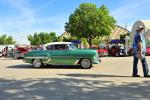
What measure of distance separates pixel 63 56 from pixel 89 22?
3369 cm

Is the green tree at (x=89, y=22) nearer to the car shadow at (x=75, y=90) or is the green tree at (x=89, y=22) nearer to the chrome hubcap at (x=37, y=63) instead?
the chrome hubcap at (x=37, y=63)

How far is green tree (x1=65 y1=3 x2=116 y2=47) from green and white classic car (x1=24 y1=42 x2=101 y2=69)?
32445 mm

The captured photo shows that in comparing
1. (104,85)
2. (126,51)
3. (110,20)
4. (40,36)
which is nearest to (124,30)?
(40,36)

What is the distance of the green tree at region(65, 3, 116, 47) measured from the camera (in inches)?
2078

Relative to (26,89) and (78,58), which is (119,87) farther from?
(78,58)

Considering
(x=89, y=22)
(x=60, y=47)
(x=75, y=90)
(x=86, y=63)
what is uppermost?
(x=89, y=22)

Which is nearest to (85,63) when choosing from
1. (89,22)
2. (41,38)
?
(89,22)

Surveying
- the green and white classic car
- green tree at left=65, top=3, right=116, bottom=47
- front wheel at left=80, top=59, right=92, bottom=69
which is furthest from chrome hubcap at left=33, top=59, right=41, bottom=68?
green tree at left=65, top=3, right=116, bottom=47

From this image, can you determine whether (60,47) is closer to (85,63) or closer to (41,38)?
(85,63)

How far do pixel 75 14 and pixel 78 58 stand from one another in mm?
36215

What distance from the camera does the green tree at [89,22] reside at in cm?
5277

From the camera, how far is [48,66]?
823 inches

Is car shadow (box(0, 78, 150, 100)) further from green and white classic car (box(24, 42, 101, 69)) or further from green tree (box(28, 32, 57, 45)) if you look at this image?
green tree (box(28, 32, 57, 45))

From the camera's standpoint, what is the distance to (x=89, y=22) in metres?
52.7
